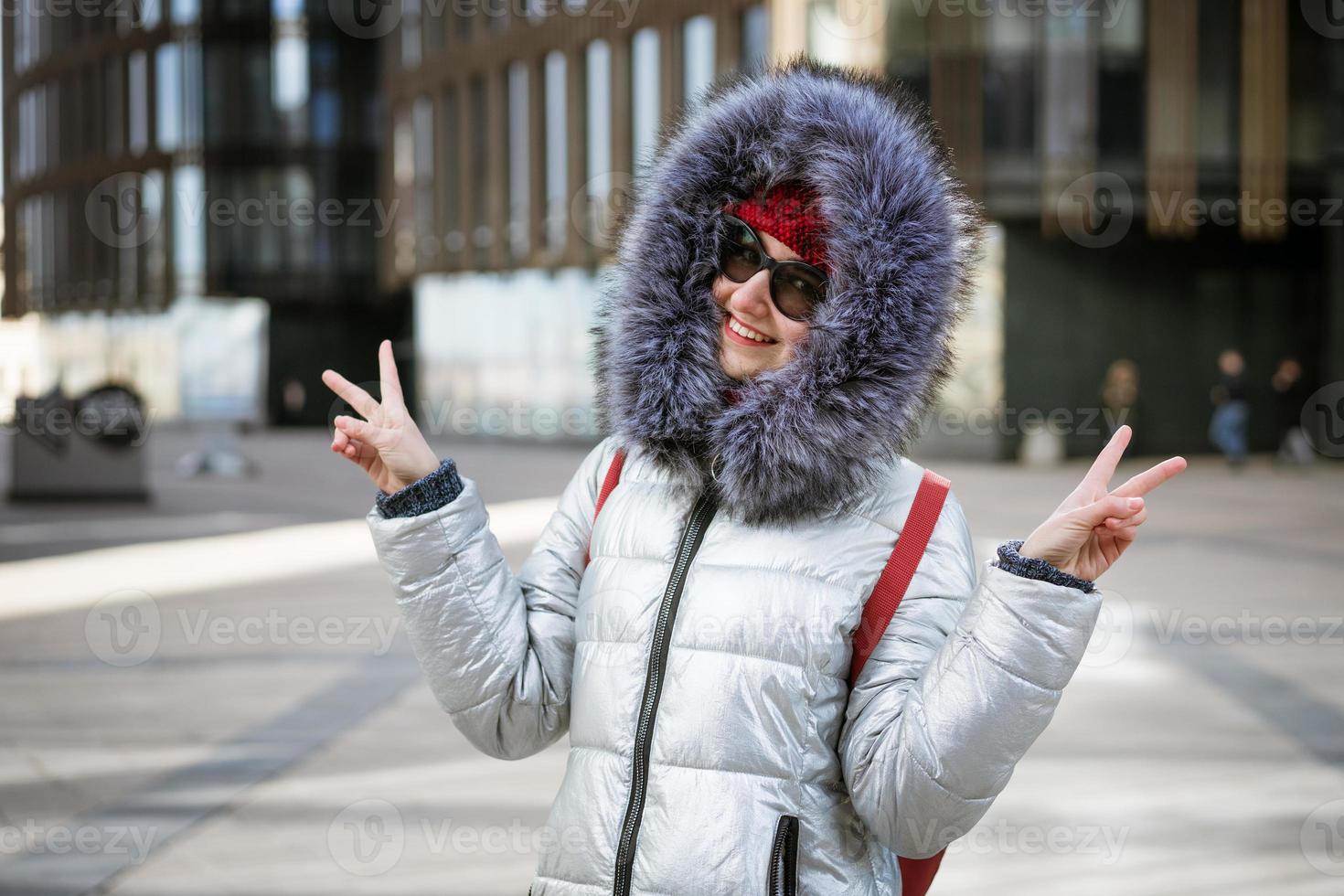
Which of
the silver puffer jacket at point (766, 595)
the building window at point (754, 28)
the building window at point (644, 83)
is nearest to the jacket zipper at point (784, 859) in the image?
the silver puffer jacket at point (766, 595)

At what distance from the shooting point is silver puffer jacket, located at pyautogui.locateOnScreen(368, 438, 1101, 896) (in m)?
1.79

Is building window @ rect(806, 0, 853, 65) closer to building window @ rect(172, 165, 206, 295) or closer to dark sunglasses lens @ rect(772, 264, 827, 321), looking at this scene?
dark sunglasses lens @ rect(772, 264, 827, 321)

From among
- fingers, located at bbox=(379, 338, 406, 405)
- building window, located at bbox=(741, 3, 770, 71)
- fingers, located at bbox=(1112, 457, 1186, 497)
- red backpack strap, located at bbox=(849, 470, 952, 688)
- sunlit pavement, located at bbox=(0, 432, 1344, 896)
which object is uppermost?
building window, located at bbox=(741, 3, 770, 71)

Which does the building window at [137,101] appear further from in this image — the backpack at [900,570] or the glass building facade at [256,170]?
the backpack at [900,570]

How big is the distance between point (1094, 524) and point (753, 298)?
61 cm

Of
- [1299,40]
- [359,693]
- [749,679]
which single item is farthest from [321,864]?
[1299,40]

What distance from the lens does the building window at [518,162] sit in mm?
33031

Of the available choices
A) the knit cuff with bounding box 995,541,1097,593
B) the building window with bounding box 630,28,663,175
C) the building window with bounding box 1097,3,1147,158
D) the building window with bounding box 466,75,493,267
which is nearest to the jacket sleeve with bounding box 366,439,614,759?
the knit cuff with bounding box 995,541,1097,593

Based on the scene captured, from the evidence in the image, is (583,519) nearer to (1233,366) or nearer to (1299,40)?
(1233,366)

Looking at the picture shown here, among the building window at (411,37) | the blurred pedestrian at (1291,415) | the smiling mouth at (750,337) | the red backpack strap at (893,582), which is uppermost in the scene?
the building window at (411,37)

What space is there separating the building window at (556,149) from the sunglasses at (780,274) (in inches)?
1177

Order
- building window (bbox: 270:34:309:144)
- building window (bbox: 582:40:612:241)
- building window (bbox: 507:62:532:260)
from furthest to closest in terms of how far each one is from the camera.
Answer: building window (bbox: 270:34:309:144) < building window (bbox: 507:62:532:260) < building window (bbox: 582:40:612:241)

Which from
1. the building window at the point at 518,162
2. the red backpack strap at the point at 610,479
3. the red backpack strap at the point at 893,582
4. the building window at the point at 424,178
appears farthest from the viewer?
the building window at the point at 424,178

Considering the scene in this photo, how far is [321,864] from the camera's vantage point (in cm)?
444
